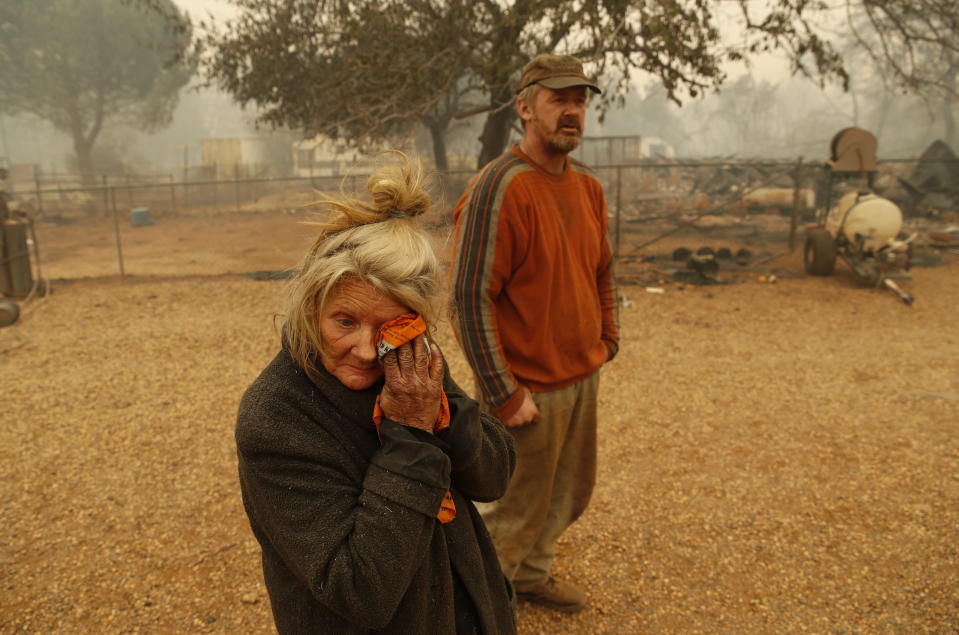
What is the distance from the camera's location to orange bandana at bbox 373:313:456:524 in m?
1.27

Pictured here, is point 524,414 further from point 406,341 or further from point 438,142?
point 438,142

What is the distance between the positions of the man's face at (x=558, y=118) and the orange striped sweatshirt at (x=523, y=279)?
10 cm

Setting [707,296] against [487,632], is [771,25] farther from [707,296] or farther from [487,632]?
[487,632]

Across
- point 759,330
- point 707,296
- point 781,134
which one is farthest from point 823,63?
point 781,134

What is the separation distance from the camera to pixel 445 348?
24.3 ft

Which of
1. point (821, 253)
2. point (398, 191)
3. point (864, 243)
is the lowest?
point (821, 253)

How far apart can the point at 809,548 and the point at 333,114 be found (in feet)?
36.1

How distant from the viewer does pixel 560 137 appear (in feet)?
7.87

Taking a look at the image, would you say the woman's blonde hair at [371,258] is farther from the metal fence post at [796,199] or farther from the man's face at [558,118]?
the metal fence post at [796,199]

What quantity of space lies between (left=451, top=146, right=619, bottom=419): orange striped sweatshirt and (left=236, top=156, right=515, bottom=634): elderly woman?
922 mm

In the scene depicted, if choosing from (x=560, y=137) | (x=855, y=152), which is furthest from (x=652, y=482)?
(x=855, y=152)

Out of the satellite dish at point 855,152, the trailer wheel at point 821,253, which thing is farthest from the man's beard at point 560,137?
the satellite dish at point 855,152

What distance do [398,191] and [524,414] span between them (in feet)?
4.24

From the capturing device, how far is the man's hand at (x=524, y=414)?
2420 millimetres
